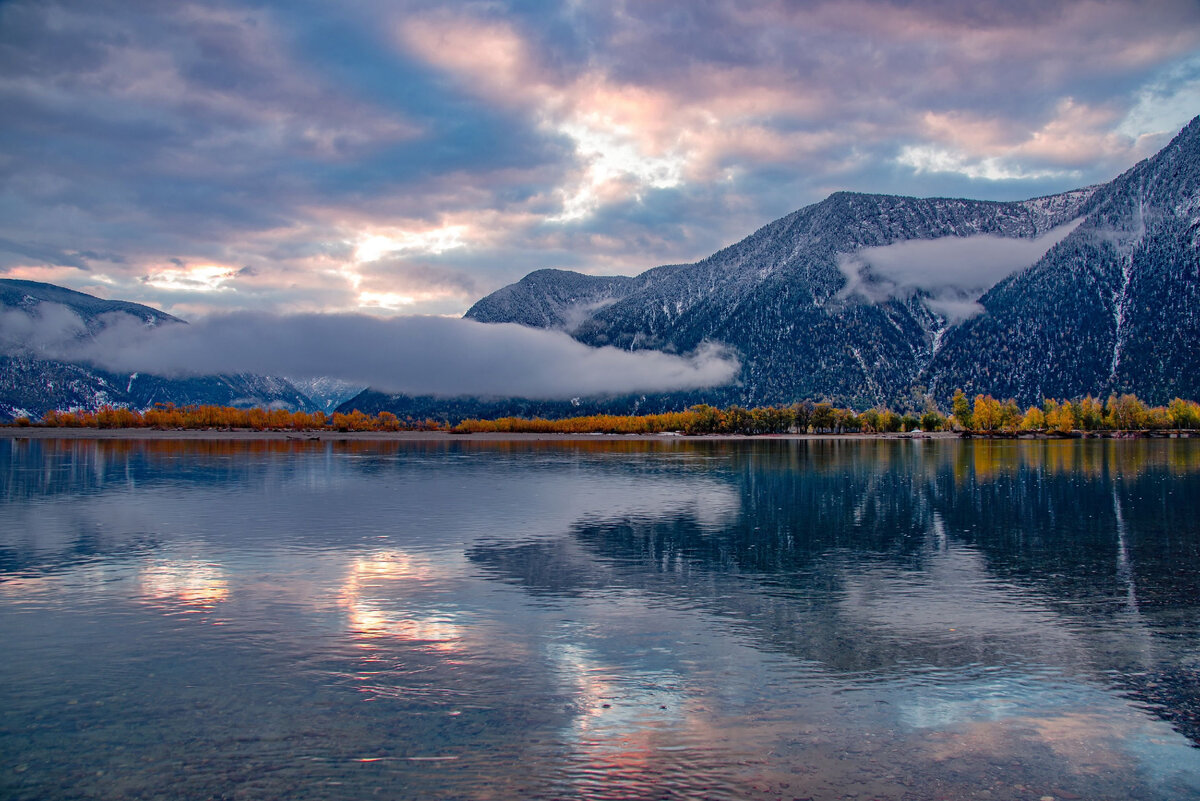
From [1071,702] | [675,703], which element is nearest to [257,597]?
[675,703]

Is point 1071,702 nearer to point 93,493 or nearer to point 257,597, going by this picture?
point 257,597

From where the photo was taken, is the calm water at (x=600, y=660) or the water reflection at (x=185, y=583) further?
the water reflection at (x=185, y=583)

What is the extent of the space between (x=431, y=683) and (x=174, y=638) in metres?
11.7

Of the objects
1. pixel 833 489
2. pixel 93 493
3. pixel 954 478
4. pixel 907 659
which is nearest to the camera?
pixel 907 659

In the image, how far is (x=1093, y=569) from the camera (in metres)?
40.2

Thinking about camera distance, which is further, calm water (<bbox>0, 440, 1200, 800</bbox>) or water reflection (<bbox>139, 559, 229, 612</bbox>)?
water reflection (<bbox>139, 559, 229, 612</bbox>)

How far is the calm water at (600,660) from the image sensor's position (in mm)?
16828

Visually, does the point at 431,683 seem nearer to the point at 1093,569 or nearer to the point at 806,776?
the point at 806,776

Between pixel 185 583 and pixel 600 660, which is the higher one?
pixel 600 660

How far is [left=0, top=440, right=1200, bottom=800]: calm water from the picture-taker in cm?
1683

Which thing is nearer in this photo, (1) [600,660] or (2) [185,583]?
(1) [600,660]

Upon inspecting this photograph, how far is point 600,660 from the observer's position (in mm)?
24812

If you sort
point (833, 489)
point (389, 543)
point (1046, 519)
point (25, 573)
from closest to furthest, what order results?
point (25, 573), point (389, 543), point (1046, 519), point (833, 489)

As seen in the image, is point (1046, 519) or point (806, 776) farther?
point (1046, 519)
